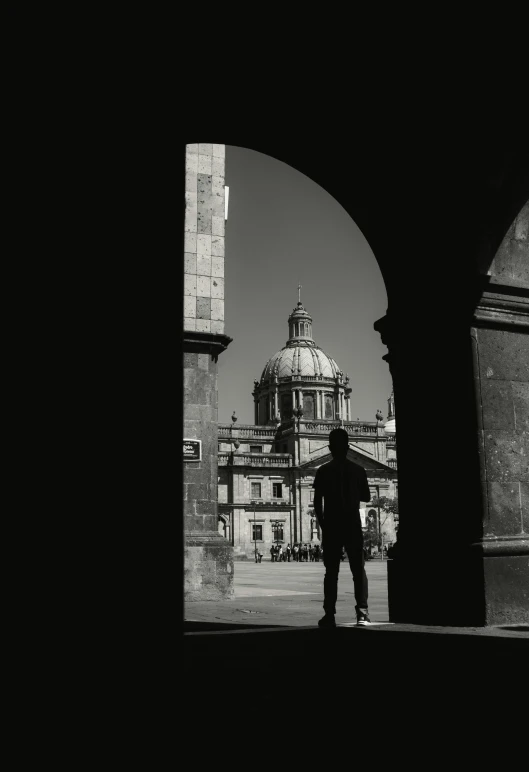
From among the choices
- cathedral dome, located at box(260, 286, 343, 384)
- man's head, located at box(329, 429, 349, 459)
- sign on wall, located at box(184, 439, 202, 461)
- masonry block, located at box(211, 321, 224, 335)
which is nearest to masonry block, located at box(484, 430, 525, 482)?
man's head, located at box(329, 429, 349, 459)

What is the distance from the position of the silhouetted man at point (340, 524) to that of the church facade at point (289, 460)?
2169 inches

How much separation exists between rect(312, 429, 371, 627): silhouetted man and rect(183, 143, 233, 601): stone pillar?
13.0 ft

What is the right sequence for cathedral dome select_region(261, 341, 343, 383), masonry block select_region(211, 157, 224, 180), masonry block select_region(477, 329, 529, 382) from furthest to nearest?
1. cathedral dome select_region(261, 341, 343, 383)
2. masonry block select_region(211, 157, 224, 180)
3. masonry block select_region(477, 329, 529, 382)

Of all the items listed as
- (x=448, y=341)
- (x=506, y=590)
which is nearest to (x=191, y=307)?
(x=448, y=341)

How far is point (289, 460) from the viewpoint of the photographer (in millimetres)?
74188

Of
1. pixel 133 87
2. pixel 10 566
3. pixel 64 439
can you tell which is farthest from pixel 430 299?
pixel 10 566

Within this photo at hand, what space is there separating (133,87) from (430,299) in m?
3.38

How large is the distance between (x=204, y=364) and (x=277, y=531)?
6256 cm

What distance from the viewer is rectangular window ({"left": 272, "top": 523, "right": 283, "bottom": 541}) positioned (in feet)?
232

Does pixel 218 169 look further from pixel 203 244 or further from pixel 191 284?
pixel 191 284

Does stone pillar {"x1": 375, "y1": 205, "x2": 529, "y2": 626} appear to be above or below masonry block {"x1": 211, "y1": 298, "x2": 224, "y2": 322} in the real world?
below

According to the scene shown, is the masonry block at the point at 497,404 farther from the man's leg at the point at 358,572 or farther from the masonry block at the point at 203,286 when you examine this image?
the masonry block at the point at 203,286

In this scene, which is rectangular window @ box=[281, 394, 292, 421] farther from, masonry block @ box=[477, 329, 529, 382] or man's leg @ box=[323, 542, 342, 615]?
man's leg @ box=[323, 542, 342, 615]

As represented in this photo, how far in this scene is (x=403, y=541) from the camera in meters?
6.20
